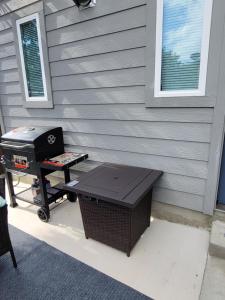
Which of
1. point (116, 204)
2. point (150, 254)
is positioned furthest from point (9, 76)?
point (150, 254)

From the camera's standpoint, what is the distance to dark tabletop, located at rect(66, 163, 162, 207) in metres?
1.53

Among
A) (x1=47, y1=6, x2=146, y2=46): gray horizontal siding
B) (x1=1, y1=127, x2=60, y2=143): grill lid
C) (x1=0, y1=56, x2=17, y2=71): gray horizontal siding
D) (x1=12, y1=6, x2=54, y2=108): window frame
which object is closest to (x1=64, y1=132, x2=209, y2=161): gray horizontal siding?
(x1=1, y1=127, x2=60, y2=143): grill lid

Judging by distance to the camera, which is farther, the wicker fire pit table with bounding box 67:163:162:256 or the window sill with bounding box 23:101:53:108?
the window sill with bounding box 23:101:53:108

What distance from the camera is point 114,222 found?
1699 mm

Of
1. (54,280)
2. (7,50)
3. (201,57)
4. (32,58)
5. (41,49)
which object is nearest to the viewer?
(54,280)

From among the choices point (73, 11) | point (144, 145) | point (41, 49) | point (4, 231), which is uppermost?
point (73, 11)

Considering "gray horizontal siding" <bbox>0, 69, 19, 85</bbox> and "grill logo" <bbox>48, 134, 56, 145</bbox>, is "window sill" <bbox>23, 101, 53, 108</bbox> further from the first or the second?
"grill logo" <bbox>48, 134, 56, 145</bbox>

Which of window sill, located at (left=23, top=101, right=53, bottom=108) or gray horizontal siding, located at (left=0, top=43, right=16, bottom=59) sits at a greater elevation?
gray horizontal siding, located at (left=0, top=43, right=16, bottom=59)

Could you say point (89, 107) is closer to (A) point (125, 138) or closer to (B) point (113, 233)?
(A) point (125, 138)

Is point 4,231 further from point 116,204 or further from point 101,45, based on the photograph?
point 101,45

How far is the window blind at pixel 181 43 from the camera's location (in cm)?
164

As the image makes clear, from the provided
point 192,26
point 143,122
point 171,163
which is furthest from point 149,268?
point 192,26

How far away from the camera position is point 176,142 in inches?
76.1

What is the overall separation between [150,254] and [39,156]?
1450mm
